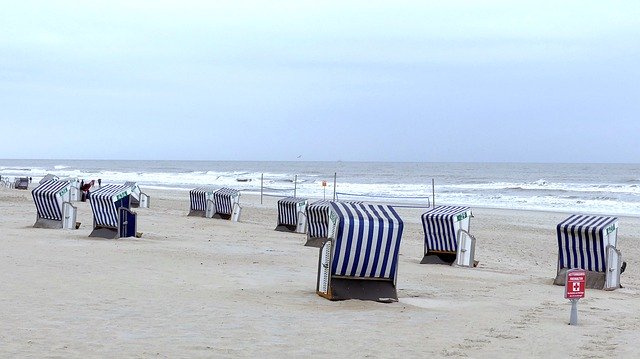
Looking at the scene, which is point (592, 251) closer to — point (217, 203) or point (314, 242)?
point (314, 242)

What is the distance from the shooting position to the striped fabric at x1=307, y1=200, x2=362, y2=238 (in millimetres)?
15726

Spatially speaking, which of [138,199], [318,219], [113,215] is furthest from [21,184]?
[318,219]

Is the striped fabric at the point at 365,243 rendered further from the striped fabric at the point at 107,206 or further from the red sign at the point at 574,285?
the striped fabric at the point at 107,206

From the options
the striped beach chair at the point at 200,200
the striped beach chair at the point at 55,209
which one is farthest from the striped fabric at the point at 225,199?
the striped beach chair at the point at 55,209

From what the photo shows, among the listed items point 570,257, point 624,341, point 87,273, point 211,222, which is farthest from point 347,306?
point 211,222

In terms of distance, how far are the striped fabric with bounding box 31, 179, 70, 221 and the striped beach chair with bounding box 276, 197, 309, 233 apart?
5.12 m

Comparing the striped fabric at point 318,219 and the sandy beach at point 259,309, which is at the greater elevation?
the striped fabric at point 318,219

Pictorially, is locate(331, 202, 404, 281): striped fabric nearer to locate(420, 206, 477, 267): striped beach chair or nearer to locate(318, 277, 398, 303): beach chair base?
locate(318, 277, 398, 303): beach chair base

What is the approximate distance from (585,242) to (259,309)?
17.7 feet

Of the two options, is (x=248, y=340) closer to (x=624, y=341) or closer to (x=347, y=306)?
(x=347, y=306)

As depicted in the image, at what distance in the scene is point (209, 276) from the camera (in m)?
10.4

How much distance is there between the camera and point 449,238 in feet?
44.7

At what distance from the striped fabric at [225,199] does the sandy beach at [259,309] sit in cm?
805

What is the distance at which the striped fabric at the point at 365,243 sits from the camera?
29.1ft
